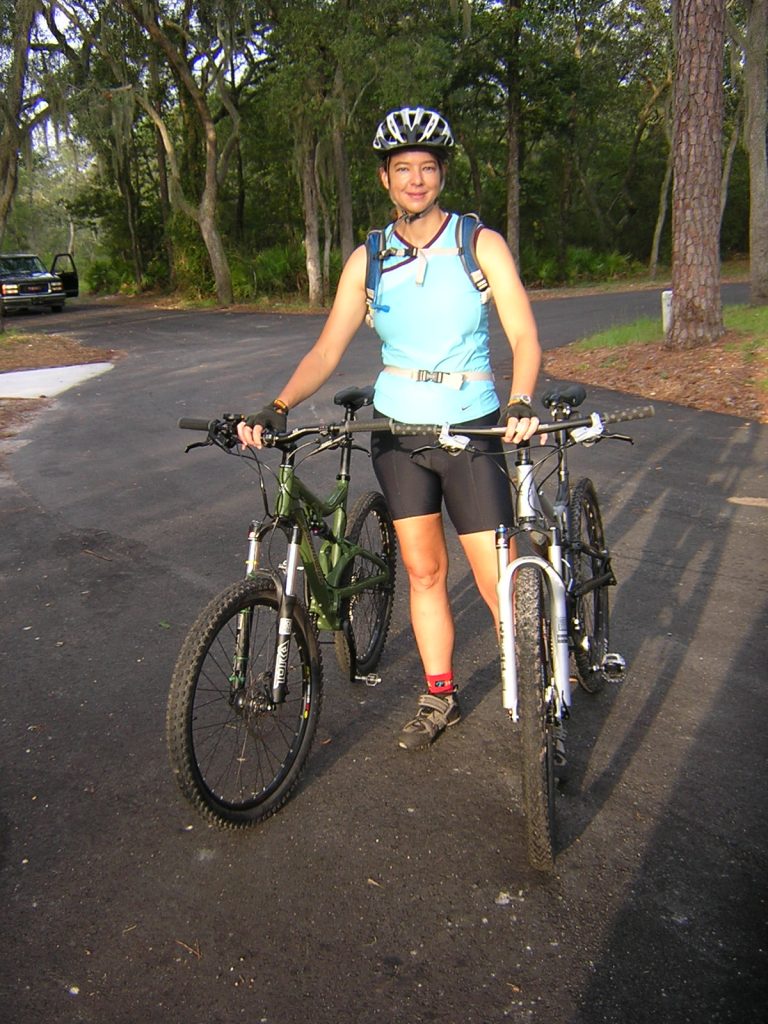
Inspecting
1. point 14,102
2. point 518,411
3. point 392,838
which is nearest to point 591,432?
point 518,411

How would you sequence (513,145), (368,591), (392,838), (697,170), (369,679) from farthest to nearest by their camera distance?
(513,145), (697,170), (368,591), (369,679), (392,838)

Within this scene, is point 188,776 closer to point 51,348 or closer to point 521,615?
point 521,615

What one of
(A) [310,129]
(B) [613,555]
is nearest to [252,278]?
(A) [310,129]

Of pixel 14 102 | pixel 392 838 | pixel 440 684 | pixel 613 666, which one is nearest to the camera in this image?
pixel 392 838

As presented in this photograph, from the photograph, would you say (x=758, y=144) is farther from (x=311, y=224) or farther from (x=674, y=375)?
(x=311, y=224)

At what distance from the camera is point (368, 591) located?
4492 mm

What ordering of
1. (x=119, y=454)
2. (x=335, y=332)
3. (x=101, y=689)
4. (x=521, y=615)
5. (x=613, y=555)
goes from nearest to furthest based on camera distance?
1. (x=521, y=615)
2. (x=335, y=332)
3. (x=101, y=689)
4. (x=613, y=555)
5. (x=119, y=454)

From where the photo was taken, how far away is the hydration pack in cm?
332

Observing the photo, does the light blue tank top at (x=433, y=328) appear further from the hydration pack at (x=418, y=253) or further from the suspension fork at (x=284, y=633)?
the suspension fork at (x=284, y=633)

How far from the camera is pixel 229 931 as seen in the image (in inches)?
111

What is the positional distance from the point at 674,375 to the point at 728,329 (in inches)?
81.4

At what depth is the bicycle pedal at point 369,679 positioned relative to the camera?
4312 millimetres

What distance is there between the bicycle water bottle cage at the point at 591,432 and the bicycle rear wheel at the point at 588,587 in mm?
558

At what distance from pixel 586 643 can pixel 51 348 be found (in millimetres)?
17751
